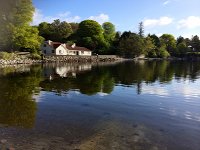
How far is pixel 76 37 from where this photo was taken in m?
134

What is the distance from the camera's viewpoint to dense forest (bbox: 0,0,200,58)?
242 ft

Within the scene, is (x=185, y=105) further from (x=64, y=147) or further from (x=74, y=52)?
(x=74, y=52)

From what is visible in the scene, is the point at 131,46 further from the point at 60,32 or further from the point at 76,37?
the point at 60,32

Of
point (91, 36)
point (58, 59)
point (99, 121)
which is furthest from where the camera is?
point (91, 36)

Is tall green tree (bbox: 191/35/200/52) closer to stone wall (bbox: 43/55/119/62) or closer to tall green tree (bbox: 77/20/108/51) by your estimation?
tall green tree (bbox: 77/20/108/51)

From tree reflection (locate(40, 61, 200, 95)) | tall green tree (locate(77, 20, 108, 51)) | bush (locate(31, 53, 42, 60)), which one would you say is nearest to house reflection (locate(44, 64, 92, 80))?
tree reflection (locate(40, 61, 200, 95))

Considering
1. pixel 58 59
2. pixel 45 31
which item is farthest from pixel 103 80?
pixel 45 31

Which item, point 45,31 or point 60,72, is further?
point 45,31

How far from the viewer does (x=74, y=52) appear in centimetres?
11381

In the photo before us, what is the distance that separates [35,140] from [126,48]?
409 feet

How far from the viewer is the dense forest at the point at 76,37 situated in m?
73.7

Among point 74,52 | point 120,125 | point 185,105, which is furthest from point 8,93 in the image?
point 74,52

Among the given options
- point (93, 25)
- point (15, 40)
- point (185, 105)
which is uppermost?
point (93, 25)

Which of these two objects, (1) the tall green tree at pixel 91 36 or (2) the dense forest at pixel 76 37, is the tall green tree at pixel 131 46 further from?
(1) the tall green tree at pixel 91 36
